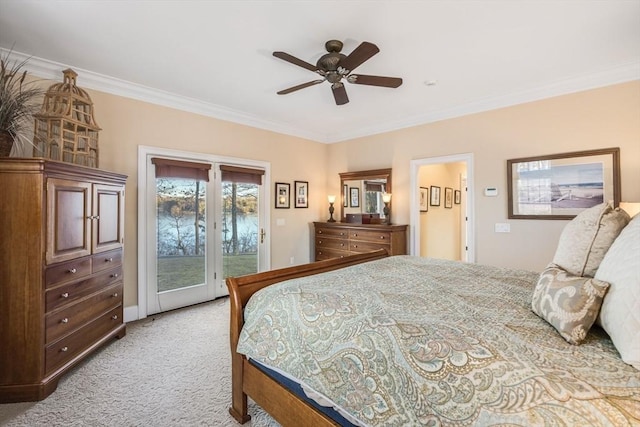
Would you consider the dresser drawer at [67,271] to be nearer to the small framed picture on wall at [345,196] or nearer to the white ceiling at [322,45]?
the white ceiling at [322,45]

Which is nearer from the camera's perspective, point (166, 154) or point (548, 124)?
point (548, 124)

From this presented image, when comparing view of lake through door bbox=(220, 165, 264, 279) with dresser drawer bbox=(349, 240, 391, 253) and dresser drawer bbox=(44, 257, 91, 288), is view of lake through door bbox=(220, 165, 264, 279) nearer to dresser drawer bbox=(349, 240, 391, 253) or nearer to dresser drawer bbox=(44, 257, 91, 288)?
dresser drawer bbox=(349, 240, 391, 253)

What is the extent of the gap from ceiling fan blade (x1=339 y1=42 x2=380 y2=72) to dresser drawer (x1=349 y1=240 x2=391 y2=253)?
2777 millimetres

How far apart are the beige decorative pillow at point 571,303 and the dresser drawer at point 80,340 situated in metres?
3.14

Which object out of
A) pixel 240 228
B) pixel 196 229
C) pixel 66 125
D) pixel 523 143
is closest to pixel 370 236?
pixel 240 228

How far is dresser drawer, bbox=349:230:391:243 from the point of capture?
450 centimetres

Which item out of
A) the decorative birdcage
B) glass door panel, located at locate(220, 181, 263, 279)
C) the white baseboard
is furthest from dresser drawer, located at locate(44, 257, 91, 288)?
glass door panel, located at locate(220, 181, 263, 279)

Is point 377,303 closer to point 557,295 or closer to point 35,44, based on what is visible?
point 557,295

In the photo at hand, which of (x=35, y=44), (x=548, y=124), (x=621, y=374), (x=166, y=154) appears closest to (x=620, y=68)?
(x=548, y=124)

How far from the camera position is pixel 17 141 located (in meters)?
2.78

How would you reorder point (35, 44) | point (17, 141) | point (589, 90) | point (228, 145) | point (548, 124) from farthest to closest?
point (228, 145)
point (548, 124)
point (589, 90)
point (17, 141)
point (35, 44)

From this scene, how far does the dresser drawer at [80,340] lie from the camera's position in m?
2.14

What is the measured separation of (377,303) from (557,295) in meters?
0.74

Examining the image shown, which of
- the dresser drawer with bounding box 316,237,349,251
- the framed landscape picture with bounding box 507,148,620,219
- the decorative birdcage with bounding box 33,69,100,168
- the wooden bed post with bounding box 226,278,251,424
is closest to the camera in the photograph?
the wooden bed post with bounding box 226,278,251,424
